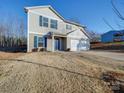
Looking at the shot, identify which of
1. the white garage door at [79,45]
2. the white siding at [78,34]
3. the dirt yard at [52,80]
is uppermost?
the white siding at [78,34]

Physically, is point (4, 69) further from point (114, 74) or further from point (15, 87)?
point (114, 74)

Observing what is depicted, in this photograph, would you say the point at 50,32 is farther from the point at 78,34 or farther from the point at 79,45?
the point at 79,45

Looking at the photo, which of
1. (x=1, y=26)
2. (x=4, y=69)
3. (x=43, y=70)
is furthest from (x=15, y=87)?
(x=1, y=26)

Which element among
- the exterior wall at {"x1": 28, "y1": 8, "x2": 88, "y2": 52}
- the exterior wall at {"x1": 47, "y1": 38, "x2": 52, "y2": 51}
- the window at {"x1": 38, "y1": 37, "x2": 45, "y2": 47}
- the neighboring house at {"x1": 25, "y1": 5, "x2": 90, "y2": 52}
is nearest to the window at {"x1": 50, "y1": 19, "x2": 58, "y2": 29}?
the neighboring house at {"x1": 25, "y1": 5, "x2": 90, "y2": 52}

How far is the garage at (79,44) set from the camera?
26.3m

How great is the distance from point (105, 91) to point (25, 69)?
510 cm

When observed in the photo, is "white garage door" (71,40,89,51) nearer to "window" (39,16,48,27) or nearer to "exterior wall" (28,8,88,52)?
"exterior wall" (28,8,88,52)

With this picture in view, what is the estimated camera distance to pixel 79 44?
90.3ft

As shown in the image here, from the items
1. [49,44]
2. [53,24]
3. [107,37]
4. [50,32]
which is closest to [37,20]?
[50,32]

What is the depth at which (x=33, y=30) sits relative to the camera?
19656 mm

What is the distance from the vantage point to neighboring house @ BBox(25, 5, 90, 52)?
1964cm

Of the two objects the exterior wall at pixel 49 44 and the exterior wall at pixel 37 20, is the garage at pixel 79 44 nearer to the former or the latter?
the exterior wall at pixel 37 20

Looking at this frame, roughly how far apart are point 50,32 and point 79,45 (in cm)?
765

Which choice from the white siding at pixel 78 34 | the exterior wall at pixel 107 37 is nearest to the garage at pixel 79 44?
the white siding at pixel 78 34
